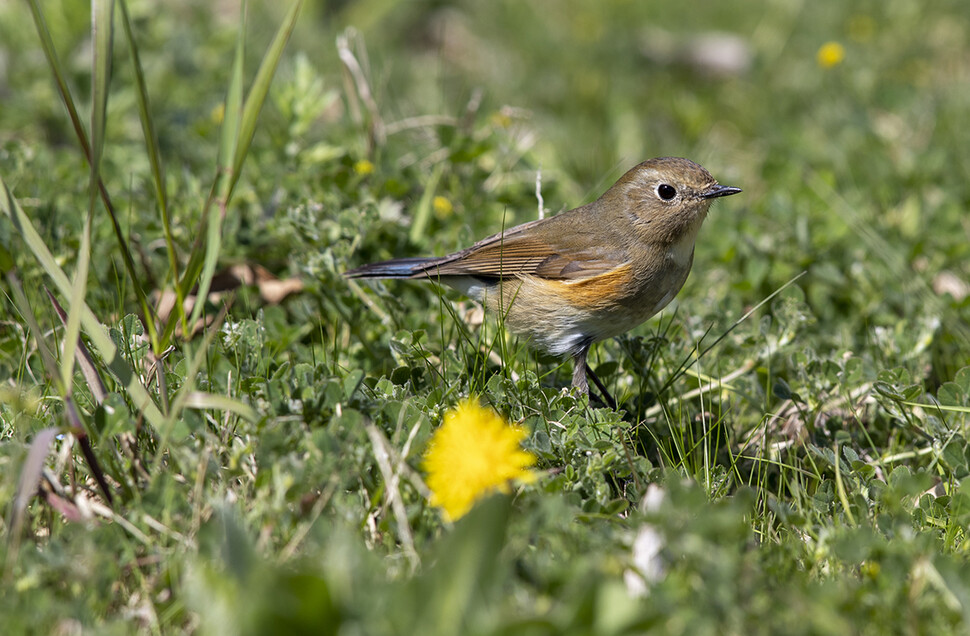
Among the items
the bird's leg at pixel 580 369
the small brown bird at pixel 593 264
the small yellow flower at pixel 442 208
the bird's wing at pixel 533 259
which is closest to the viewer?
the bird's leg at pixel 580 369

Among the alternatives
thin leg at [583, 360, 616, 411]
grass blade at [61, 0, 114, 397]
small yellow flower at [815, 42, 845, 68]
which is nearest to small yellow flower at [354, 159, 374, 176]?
thin leg at [583, 360, 616, 411]

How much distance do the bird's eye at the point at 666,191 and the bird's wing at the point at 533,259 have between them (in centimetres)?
32

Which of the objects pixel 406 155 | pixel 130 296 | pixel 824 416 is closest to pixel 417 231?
pixel 406 155

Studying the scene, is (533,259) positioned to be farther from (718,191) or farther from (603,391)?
(718,191)

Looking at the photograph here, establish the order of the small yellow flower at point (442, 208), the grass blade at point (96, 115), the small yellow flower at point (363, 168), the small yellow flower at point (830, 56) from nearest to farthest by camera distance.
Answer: the grass blade at point (96, 115), the small yellow flower at point (363, 168), the small yellow flower at point (442, 208), the small yellow flower at point (830, 56)

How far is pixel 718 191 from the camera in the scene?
424 cm

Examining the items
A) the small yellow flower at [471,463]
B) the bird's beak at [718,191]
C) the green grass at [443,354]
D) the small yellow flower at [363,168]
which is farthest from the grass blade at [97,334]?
the bird's beak at [718,191]

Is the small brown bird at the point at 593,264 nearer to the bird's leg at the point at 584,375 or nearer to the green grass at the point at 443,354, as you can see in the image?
the bird's leg at the point at 584,375

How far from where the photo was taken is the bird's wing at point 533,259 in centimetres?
430

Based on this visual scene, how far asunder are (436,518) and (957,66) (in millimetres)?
6872

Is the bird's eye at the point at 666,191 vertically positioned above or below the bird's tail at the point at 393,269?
above

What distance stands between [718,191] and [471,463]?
220 centimetres

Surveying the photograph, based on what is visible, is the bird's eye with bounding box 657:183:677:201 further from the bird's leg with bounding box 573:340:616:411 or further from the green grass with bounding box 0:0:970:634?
the bird's leg with bounding box 573:340:616:411

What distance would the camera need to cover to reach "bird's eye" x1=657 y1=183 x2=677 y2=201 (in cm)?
433
